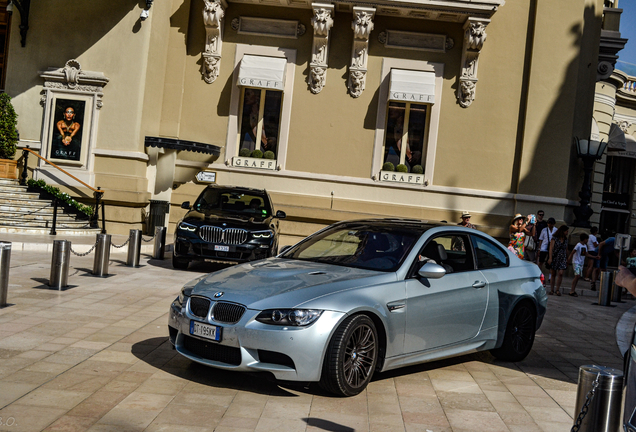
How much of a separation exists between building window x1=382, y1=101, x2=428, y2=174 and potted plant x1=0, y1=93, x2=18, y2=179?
10646mm

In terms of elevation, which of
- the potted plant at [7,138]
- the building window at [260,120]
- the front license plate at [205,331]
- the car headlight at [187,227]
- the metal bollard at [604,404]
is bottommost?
the front license plate at [205,331]

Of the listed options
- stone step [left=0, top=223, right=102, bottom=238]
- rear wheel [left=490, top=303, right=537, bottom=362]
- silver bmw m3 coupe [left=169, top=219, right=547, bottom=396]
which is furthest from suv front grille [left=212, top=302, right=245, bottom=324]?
stone step [left=0, top=223, right=102, bottom=238]

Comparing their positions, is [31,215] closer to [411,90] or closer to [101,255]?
[101,255]

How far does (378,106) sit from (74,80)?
348 inches

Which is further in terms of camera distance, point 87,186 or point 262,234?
point 87,186

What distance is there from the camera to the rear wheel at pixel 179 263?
13096mm

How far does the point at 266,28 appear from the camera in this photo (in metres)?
20.1

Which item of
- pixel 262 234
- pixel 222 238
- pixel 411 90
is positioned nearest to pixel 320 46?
pixel 411 90

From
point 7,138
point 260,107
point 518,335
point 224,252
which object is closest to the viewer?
point 518,335

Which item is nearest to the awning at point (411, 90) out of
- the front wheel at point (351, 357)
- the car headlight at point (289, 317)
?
the front wheel at point (351, 357)

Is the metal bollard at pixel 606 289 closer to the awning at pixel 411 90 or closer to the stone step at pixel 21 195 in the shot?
the awning at pixel 411 90

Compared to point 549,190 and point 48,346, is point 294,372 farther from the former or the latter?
point 549,190

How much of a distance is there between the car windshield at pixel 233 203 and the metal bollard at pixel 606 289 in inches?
306

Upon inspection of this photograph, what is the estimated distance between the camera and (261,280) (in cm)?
571
